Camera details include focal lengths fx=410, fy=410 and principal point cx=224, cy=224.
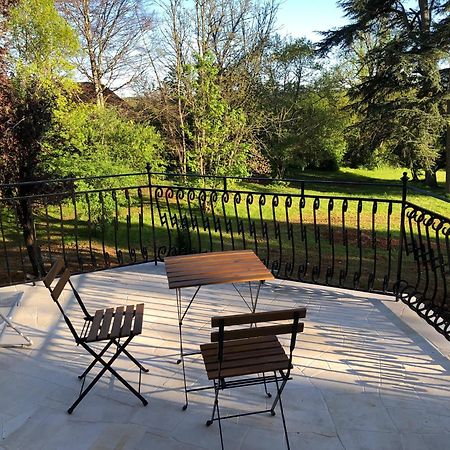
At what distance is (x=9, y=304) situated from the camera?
13.1 ft

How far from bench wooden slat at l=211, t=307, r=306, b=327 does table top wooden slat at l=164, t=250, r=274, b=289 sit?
736 millimetres

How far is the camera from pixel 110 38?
15.2 metres

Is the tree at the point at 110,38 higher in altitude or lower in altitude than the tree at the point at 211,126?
higher

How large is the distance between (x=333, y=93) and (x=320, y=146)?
2.79 m

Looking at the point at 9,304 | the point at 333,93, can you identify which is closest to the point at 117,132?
the point at 9,304

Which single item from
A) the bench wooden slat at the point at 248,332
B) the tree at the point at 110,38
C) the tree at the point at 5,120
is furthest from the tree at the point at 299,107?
the bench wooden slat at the point at 248,332

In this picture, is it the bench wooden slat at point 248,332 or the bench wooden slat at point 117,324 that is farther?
the bench wooden slat at point 117,324

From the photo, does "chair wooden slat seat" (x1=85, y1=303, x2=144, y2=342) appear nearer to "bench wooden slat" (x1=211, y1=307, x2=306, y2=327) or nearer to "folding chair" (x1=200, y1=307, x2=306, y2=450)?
"folding chair" (x1=200, y1=307, x2=306, y2=450)

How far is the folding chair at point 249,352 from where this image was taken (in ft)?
6.47

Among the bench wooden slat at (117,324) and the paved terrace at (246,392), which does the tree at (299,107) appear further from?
the bench wooden slat at (117,324)

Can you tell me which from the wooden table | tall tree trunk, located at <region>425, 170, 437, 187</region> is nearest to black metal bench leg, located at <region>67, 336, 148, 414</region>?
the wooden table

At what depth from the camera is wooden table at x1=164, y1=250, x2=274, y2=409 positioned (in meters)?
2.79

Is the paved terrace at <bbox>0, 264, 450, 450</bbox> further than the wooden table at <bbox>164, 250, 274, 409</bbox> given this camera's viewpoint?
No

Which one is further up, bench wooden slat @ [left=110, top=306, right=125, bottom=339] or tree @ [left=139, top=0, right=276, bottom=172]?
tree @ [left=139, top=0, right=276, bottom=172]
